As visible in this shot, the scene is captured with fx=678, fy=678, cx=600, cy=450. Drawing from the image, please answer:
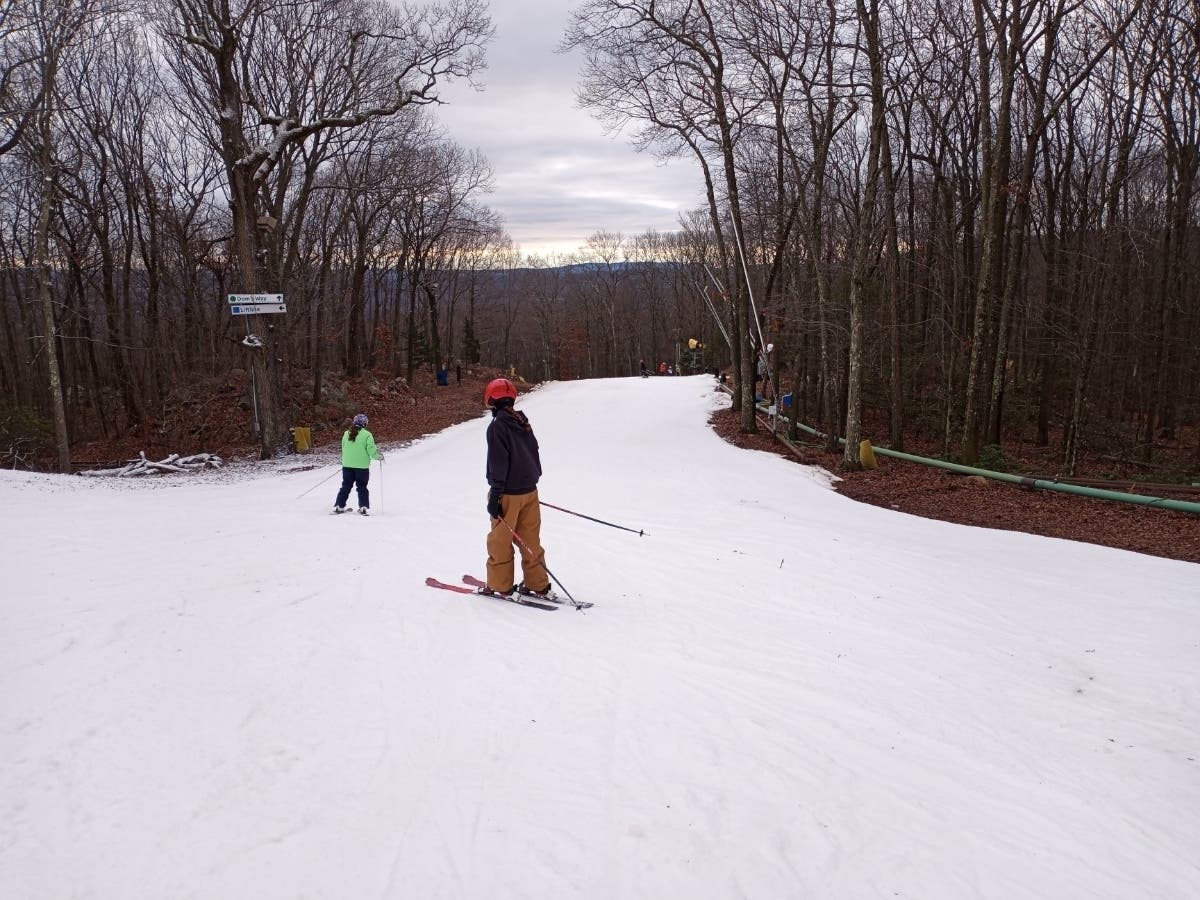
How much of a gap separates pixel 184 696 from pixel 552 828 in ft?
9.25

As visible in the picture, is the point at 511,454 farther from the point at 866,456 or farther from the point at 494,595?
the point at 866,456

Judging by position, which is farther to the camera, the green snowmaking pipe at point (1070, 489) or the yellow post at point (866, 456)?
the yellow post at point (866, 456)

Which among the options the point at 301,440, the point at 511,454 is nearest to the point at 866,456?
the point at 511,454

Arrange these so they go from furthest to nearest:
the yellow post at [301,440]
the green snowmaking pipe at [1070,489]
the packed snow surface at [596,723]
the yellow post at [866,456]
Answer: the yellow post at [301,440] < the yellow post at [866,456] < the green snowmaking pipe at [1070,489] < the packed snow surface at [596,723]

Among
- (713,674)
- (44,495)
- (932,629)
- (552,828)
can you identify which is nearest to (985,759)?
(713,674)

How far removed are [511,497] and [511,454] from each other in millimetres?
426

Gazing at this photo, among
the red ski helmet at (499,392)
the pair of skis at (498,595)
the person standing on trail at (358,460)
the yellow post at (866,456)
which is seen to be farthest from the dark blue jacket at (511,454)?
the yellow post at (866,456)

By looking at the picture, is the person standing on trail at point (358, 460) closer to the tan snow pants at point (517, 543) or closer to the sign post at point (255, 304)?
the tan snow pants at point (517, 543)

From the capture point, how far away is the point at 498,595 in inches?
267

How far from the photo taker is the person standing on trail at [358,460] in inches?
413

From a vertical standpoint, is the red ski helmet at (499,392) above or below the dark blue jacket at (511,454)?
above

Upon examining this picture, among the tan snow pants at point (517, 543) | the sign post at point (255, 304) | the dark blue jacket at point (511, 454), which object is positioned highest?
the sign post at point (255, 304)

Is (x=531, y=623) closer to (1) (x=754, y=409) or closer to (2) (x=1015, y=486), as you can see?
(2) (x=1015, y=486)

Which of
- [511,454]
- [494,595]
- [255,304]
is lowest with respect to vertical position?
[494,595]
